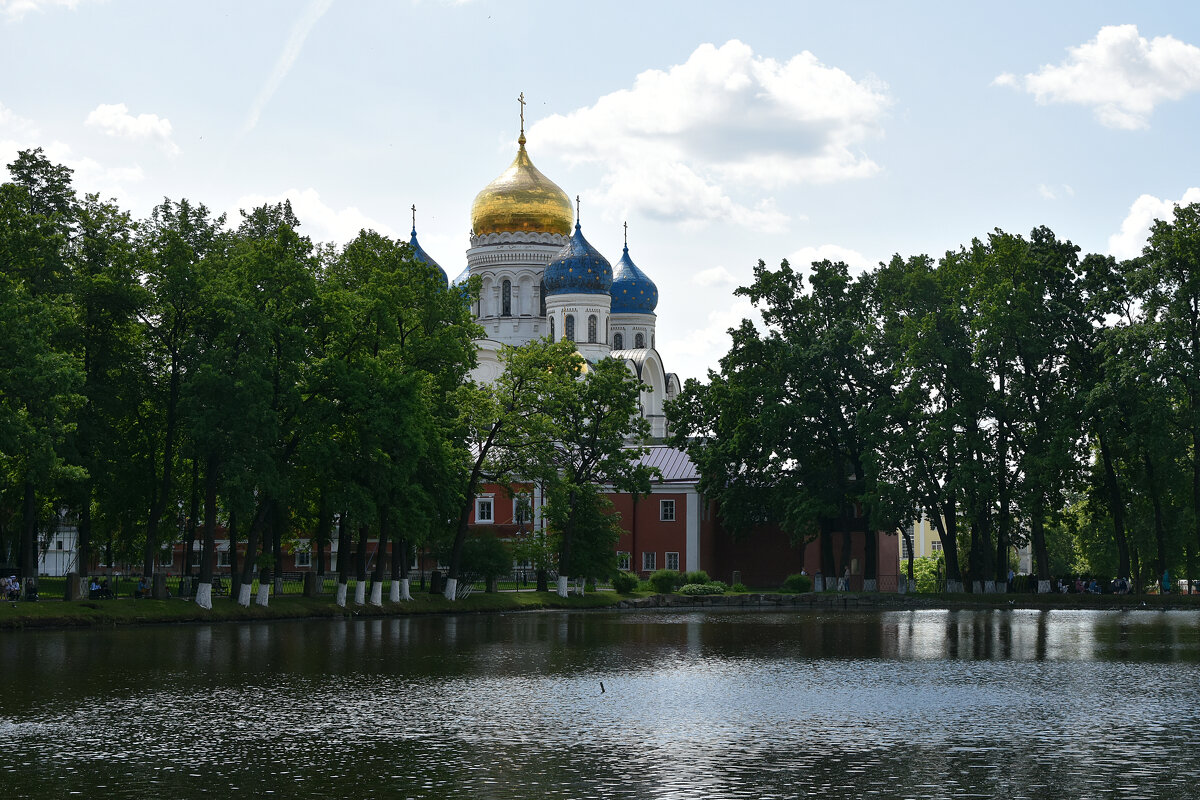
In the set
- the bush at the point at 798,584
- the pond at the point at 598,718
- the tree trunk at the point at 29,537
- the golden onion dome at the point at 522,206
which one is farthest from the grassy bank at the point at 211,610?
the golden onion dome at the point at 522,206

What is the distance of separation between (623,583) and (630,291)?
4407 centimetres

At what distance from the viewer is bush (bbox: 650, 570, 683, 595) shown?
67.1 meters

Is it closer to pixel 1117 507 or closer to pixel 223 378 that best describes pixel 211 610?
pixel 223 378

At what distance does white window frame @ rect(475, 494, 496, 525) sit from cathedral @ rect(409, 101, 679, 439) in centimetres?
2189

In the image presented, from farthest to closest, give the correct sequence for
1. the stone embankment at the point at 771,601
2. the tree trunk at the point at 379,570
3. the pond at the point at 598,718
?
the stone embankment at the point at 771,601
the tree trunk at the point at 379,570
the pond at the point at 598,718

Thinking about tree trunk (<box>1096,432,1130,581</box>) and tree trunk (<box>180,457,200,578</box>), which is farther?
tree trunk (<box>1096,432,1130,581</box>)

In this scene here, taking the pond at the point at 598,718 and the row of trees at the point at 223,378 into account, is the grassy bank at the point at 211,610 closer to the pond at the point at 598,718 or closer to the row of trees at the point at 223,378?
the row of trees at the point at 223,378

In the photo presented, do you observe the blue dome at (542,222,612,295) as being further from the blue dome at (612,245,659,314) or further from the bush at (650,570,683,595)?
the bush at (650,570,683,595)

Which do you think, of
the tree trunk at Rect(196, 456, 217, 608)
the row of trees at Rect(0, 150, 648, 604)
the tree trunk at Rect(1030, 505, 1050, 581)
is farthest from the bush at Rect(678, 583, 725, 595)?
the tree trunk at Rect(196, 456, 217, 608)

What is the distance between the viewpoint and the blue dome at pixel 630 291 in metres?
105

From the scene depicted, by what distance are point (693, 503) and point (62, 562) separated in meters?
33.4

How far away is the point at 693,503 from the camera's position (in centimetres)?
7356

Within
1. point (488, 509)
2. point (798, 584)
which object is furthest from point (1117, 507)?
point (488, 509)

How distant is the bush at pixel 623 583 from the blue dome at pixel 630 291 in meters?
42.6
